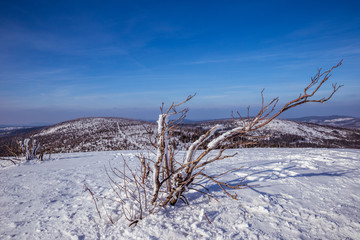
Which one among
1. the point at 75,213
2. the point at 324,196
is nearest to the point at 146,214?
the point at 75,213

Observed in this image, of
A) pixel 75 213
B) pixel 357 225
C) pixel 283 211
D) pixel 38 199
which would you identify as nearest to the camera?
pixel 357 225

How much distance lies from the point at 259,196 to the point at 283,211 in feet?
1.48

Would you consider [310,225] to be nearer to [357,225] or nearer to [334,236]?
[334,236]

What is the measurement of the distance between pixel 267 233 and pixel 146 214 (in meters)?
1.70

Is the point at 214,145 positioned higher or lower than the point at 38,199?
higher

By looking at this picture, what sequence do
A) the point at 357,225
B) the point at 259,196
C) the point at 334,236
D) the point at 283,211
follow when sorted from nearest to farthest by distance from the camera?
the point at 334,236 < the point at 357,225 < the point at 283,211 < the point at 259,196

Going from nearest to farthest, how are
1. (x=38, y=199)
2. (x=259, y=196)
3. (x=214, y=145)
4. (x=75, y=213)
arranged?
(x=214, y=145), (x=75, y=213), (x=259, y=196), (x=38, y=199)

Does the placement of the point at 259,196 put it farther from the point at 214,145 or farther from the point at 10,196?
the point at 10,196

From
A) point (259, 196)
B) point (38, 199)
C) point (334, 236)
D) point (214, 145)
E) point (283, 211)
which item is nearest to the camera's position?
point (334, 236)

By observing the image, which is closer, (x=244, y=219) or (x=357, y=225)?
(x=357, y=225)

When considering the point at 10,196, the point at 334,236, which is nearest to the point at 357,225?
the point at 334,236

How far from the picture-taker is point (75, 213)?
3.03m

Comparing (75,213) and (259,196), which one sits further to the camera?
(259,196)

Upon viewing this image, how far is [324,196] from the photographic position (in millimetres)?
3270
